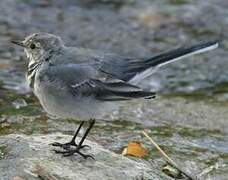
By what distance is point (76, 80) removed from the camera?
19.2 ft

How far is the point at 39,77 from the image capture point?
19.1ft

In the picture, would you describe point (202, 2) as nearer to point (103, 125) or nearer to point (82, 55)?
point (103, 125)

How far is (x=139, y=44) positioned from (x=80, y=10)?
1.37m

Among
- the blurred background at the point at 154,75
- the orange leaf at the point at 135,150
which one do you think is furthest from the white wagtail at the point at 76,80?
the blurred background at the point at 154,75

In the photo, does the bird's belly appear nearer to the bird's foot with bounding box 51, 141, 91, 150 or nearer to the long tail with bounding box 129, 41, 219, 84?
the bird's foot with bounding box 51, 141, 91, 150

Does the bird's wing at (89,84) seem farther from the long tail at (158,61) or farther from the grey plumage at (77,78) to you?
the long tail at (158,61)

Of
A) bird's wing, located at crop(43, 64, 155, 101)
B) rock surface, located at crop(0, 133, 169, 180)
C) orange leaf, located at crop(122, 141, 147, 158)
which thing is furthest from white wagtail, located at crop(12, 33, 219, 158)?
orange leaf, located at crop(122, 141, 147, 158)

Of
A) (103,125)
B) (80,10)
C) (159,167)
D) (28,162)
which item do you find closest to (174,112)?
(103,125)

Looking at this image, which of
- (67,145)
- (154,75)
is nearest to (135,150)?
(67,145)

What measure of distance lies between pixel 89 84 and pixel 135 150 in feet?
3.42

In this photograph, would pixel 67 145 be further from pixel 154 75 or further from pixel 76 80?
pixel 154 75

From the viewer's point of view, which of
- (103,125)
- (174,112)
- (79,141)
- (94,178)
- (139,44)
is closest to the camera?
(94,178)

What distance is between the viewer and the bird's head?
6.00m

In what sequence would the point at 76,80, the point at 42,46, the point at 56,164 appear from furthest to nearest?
the point at 42,46
the point at 76,80
the point at 56,164
